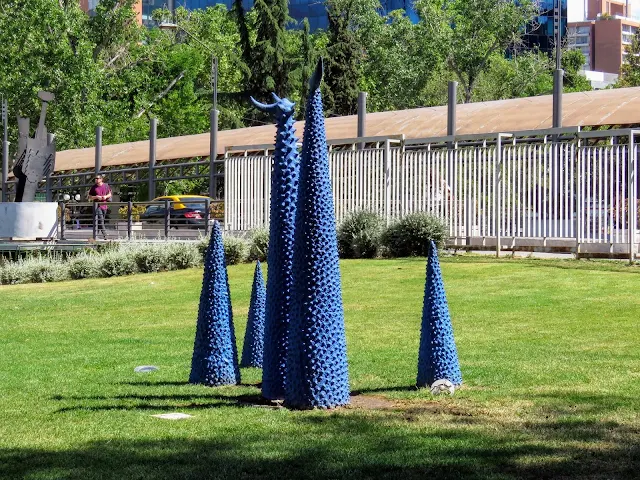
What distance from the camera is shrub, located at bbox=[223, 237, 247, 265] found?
75.9ft

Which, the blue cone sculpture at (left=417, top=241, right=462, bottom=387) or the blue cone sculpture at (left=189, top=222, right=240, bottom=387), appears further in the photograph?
the blue cone sculpture at (left=189, top=222, right=240, bottom=387)

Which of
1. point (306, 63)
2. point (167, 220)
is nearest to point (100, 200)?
point (167, 220)

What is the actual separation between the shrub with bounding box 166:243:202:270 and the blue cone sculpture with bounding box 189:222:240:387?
1417 centimetres

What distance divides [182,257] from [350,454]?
17.3 metres

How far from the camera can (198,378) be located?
9398mm

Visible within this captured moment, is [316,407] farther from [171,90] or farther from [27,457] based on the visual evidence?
[171,90]

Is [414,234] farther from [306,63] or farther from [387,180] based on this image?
[306,63]

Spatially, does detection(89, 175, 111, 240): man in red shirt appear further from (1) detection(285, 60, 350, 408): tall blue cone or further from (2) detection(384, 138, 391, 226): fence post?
(1) detection(285, 60, 350, 408): tall blue cone

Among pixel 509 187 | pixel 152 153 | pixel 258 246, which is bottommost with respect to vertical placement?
pixel 258 246

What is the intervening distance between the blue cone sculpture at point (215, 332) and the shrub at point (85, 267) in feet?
49.4

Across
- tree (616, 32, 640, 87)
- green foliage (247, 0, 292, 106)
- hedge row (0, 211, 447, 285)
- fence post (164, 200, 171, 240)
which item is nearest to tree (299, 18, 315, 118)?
green foliage (247, 0, 292, 106)

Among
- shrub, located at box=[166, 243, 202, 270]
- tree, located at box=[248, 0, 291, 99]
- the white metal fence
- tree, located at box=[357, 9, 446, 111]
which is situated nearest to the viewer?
the white metal fence

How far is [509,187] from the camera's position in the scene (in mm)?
21031

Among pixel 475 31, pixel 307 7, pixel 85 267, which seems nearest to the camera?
pixel 85 267
